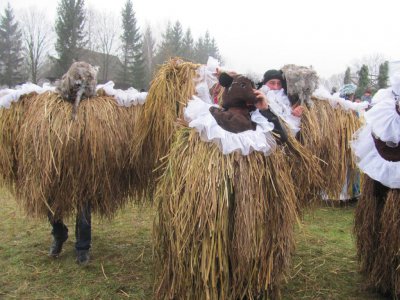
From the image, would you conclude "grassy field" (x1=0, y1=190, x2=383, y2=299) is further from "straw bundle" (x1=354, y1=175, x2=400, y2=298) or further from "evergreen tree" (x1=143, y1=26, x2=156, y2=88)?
"evergreen tree" (x1=143, y1=26, x2=156, y2=88)

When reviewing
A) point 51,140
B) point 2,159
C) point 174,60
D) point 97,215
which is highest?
point 174,60

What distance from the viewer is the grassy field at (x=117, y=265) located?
3.50m

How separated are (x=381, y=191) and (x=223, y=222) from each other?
1.53m

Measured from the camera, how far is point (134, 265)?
4.06m

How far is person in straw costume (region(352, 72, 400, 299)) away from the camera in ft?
9.68

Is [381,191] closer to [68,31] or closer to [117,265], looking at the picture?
[117,265]

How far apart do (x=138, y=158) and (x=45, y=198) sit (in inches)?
36.0

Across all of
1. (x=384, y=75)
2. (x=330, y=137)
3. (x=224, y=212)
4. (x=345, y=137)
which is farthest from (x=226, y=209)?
(x=384, y=75)

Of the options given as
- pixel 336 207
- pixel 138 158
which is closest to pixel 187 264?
pixel 138 158

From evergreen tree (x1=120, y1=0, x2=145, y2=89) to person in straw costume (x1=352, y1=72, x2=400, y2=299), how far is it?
31.0 m

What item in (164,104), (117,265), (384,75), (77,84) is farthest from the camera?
(384,75)

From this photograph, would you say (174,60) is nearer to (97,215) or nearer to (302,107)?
(302,107)

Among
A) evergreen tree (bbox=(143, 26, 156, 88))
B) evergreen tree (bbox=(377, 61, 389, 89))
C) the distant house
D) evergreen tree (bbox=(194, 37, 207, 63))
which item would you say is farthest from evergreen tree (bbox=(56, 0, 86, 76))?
evergreen tree (bbox=(377, 61, 389, 89))

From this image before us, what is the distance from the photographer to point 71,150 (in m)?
3.62
